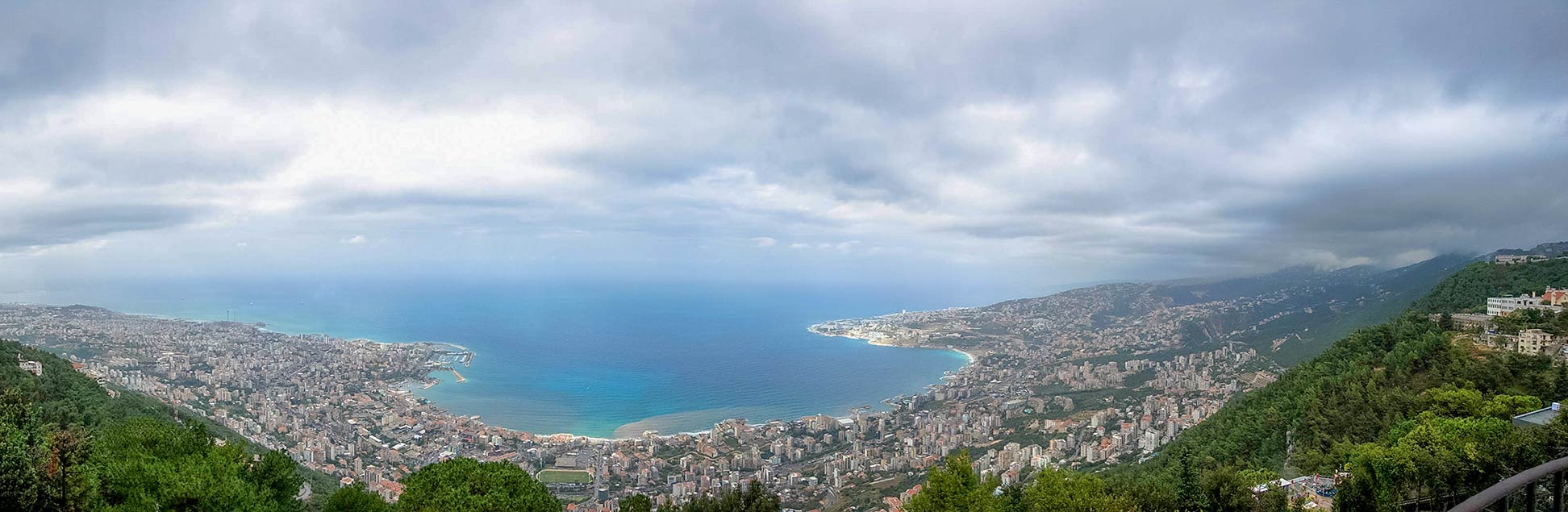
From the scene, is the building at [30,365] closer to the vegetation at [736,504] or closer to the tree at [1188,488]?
the vegetation at [736,504]

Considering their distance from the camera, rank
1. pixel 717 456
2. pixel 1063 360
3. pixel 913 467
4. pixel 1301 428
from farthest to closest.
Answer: pixel 1063 360
pixel 717 456
pixel 913 467
pixel 1301 428

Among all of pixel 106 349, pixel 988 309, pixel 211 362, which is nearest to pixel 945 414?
pixel 211 362

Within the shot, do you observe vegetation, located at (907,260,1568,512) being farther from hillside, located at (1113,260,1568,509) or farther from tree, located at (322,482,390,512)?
tree, located at (322,482,390,512)

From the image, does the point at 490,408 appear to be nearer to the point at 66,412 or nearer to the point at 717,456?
the point at 717,456

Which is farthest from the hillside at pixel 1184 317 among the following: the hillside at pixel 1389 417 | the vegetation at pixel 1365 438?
the vegetation at pixel 1365 438

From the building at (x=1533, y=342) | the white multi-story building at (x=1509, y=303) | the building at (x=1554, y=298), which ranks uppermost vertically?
the building at (x=1554, y=298)

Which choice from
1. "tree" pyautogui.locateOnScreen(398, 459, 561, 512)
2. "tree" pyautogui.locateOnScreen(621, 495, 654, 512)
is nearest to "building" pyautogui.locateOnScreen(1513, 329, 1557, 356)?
"tree" pyautogui.locateOnScreen(621, 495, 654, 512)
